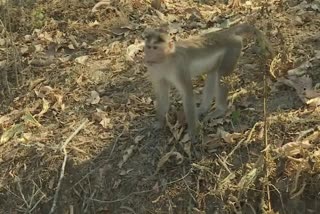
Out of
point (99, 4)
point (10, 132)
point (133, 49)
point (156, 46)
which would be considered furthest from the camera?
point (99, 4)

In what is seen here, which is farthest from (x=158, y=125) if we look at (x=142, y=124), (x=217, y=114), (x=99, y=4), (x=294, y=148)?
(x=99, y=4)

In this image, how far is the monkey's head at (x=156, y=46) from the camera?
550cm

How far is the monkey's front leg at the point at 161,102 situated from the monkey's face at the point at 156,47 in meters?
0.53

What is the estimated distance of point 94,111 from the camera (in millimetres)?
6828

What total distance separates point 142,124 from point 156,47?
119 cm

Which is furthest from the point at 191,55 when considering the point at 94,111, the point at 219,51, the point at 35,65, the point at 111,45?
the point at 35,65

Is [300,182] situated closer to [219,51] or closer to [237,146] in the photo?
[237,146]

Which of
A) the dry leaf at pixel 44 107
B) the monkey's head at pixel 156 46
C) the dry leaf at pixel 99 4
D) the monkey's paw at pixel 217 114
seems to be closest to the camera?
the monkey's head at pixel 156 46

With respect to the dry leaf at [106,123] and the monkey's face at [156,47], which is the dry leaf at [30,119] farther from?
the monkey's face at [156,47]

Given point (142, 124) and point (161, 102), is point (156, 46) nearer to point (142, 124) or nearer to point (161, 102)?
point (161, 102)

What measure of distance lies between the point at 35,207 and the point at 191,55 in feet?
7.15

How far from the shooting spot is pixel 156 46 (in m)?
5.55

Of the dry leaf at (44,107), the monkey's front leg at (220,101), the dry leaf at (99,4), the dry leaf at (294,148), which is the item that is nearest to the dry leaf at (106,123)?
the dry leaf at (44,107)

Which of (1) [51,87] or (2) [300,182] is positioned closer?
(2) [300,182]
